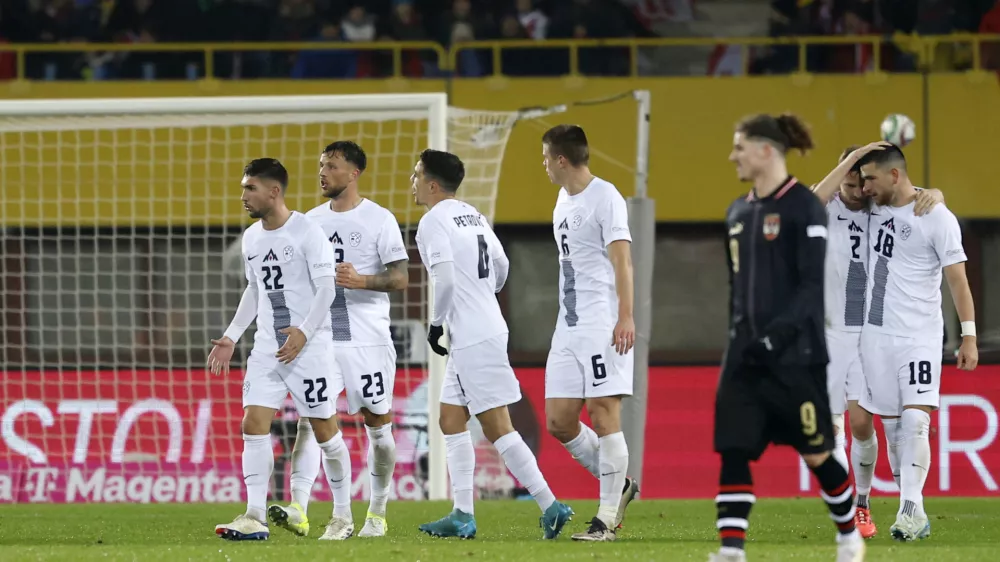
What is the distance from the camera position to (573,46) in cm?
1575

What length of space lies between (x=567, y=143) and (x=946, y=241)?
2128 mm

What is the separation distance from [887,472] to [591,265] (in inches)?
230

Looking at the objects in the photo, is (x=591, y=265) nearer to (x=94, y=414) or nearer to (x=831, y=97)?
(x=94, y=414)

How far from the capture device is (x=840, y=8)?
16.7m

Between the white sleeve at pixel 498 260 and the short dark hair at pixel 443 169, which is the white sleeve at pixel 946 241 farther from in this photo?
the short dark hair at pixel 443 169

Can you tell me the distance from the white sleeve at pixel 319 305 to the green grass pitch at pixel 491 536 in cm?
105

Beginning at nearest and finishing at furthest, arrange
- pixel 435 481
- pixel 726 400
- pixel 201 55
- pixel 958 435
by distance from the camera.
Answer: pixel 726 400, pixel 435 481, pixel 958 435, pixel 201 55

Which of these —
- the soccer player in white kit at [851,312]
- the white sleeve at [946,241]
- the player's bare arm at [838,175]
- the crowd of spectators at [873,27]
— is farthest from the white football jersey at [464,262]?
the crowd of spectators at [873,27]

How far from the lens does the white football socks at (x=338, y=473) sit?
782cm

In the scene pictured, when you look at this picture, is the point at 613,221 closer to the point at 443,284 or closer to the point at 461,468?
the point at 443,284

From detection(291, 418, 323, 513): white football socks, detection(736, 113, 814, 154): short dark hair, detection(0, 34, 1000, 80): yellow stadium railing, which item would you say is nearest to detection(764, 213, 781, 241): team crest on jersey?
detection(736, 113, 814, 154): short dark hair

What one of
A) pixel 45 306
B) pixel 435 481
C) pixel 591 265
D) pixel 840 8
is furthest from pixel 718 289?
pixel 591 265

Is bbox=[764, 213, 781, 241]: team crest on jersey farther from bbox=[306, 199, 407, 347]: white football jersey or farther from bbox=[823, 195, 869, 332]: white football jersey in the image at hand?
bbox=[306, 199, 407, 347]: white football jersey

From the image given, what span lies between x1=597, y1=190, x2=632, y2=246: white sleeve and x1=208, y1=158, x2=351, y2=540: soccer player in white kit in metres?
1.36
